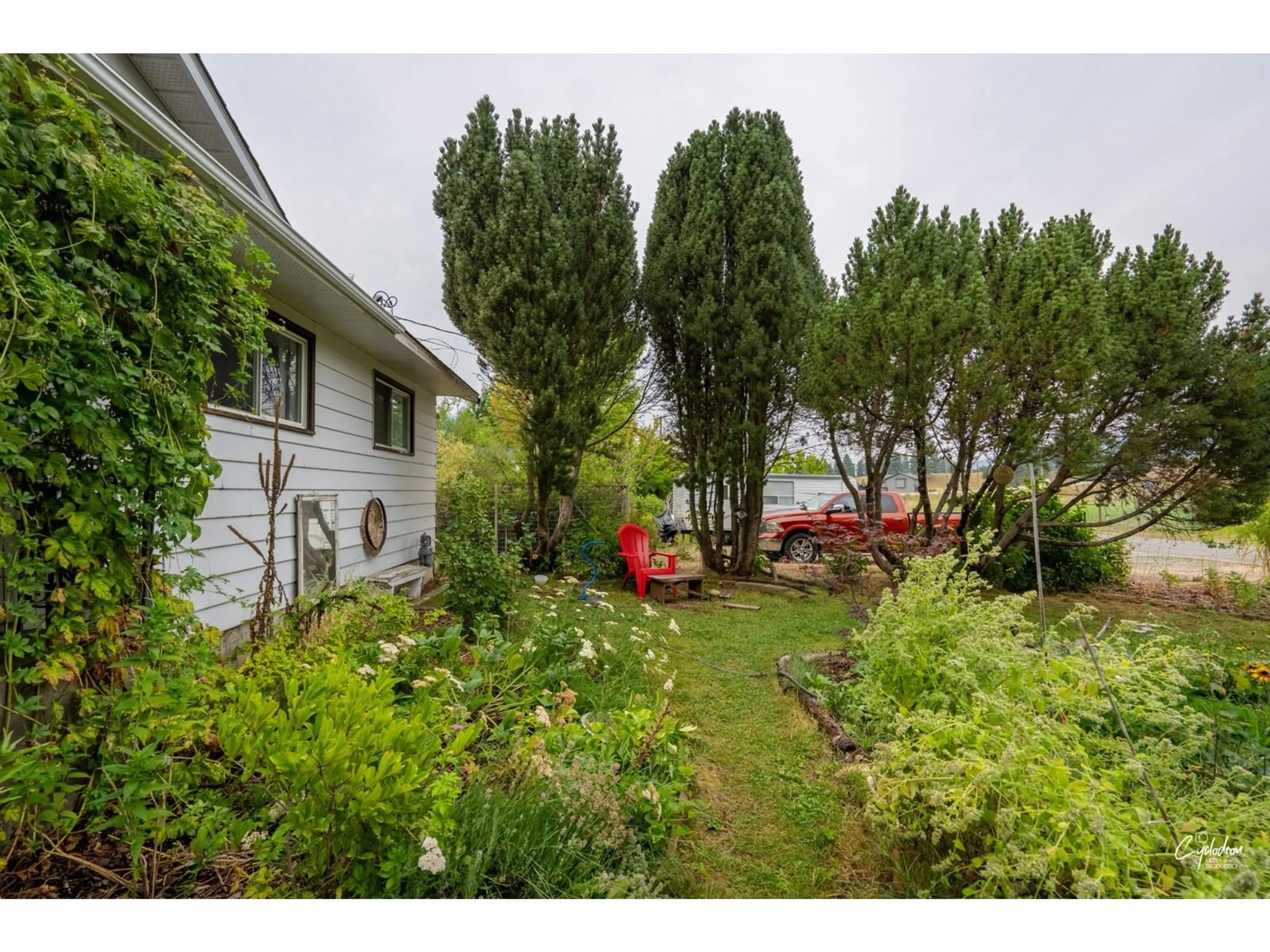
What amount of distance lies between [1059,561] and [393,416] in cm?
894

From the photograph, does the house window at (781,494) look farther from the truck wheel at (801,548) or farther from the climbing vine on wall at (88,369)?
the climbing vine on wall at (88,369)

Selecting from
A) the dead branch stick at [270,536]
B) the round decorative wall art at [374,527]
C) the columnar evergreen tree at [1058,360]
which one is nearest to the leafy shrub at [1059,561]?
the columnar evergreen tree at [1058,360]

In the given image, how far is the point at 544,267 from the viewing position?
686 centimetres

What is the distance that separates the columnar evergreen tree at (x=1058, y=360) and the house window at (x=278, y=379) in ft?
17.1

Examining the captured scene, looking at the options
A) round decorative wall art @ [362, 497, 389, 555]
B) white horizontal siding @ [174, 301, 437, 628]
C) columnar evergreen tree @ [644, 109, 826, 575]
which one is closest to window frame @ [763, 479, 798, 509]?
columnar evergreen tree @ [644, 109, 826, 575]

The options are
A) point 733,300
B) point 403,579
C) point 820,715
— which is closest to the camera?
point 820,715

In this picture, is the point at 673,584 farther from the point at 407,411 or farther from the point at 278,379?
the point at 278,379

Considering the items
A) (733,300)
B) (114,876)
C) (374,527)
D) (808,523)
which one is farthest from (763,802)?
(808,523)

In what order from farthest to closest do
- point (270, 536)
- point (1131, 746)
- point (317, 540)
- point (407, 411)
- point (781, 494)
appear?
point (781, 494)
point (407, 411)
point (317, 540)
point (270, 536)
point (1131, 746)

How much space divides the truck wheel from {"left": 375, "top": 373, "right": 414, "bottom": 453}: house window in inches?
275

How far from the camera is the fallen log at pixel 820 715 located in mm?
2699

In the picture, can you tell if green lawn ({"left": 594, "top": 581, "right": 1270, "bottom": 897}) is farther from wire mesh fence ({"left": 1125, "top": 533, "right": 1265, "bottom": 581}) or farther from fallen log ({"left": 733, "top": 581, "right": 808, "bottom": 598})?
wire mesh fence ({"left": 1125, "top": 533, "right": 1265, "bottom": 581})

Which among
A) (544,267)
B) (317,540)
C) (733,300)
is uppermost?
(544,267)
